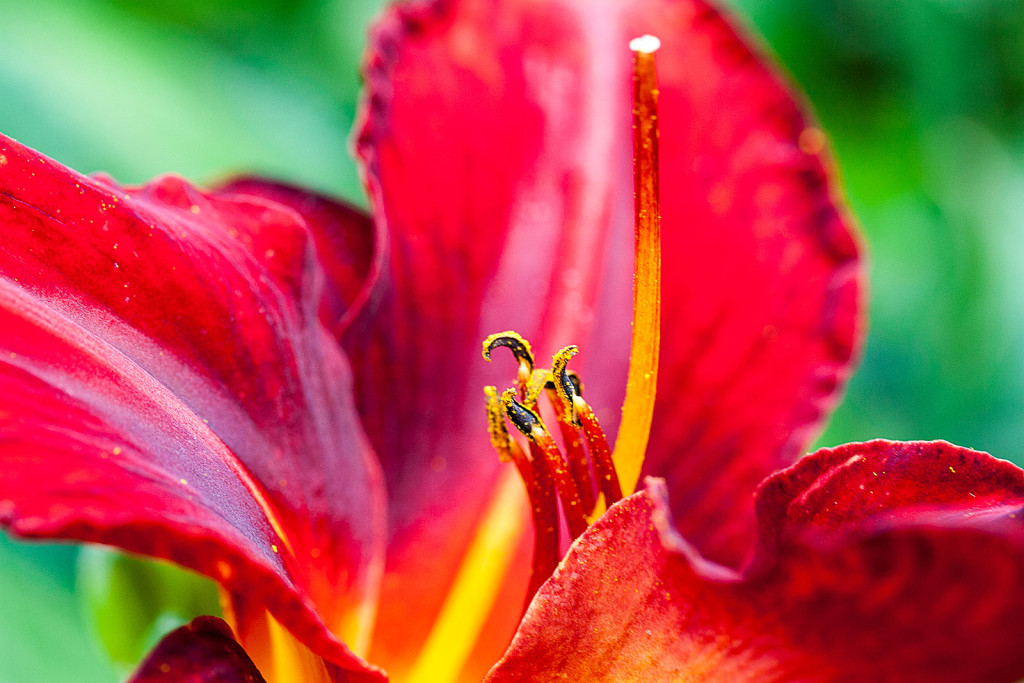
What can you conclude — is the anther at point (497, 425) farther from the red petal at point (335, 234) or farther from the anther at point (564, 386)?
the red petal at point (335, 234)

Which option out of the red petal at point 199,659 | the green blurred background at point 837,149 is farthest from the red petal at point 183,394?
the green blurred background at point 837,149

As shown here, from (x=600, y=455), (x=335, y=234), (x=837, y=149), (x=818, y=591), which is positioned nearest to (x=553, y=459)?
(x=600, y=455)

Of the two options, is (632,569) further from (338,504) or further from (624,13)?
(624,13)

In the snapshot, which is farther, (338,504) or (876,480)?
(338,504)

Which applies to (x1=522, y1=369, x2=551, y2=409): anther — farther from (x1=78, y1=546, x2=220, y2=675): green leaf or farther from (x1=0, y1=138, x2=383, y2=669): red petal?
(x1=78, y1=546, x2=220, y2=675): green leaf

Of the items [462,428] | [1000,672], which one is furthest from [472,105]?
[1000,672]
